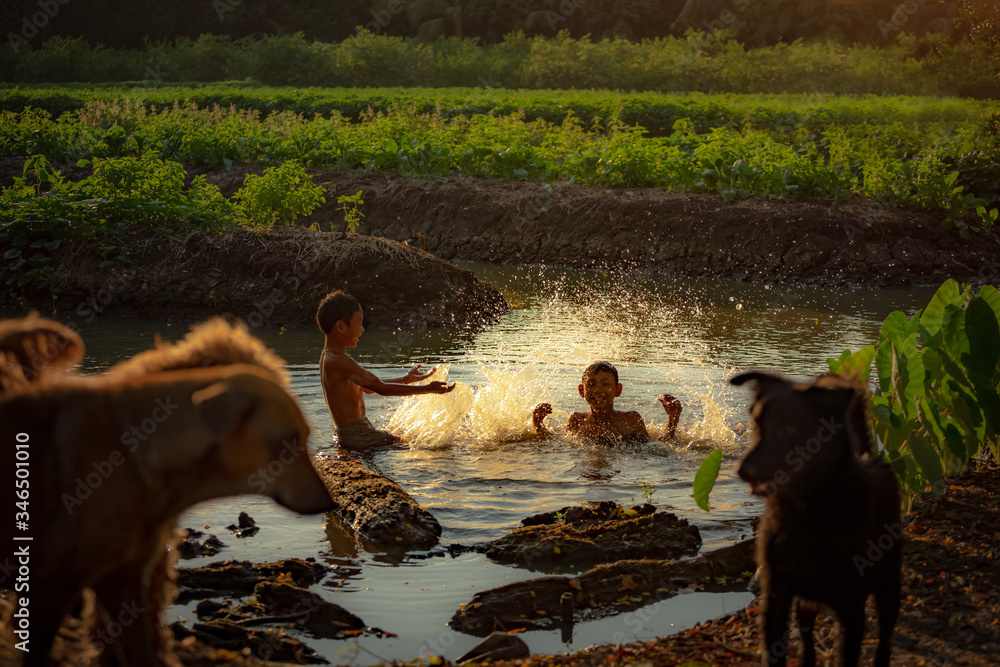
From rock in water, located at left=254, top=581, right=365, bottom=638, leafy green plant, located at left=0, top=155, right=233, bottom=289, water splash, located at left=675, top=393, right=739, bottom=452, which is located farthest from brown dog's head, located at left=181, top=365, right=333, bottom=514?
leafy green plant, located at left=0, top=155, right=233, bottom=289

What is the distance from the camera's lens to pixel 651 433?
852 centimetres

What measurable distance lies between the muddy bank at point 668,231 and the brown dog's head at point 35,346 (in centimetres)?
1590

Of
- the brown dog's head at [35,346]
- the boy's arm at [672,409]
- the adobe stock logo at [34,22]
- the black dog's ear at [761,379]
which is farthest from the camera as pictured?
the adobe stock logo at [34,22]

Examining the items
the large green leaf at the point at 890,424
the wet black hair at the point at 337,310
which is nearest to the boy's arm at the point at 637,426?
the wet black hair at the point at 337,310

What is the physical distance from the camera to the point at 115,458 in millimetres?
2701

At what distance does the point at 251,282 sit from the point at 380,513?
872cm

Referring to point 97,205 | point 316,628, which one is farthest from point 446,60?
point 316,628

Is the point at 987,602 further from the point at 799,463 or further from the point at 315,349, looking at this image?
the point at 315,349

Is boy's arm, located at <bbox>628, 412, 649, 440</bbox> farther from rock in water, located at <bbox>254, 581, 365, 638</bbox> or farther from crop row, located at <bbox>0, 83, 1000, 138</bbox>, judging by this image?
crop row, located at <bbox>0, 83, 1000, 138</bbox>

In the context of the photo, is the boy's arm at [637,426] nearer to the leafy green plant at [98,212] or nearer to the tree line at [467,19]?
the leafy green plant at [98,212]

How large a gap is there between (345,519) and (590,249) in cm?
1411

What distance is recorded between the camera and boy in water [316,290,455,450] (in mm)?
7844

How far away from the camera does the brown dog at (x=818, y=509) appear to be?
328 centimetres

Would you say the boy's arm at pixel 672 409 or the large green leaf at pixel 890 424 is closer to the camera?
the large green leaf at pixel 890 424
